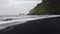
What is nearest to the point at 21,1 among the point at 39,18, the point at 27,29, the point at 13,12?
the point at 13,12

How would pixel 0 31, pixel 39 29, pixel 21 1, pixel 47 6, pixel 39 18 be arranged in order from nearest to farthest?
pixel 0 31
pixel 39 29
pixel 39 18
pixel 21 1
pixel 47 6

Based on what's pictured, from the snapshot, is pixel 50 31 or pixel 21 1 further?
pixel 21 1

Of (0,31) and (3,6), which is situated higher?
(3,6)

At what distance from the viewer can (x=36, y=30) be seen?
1025 millimetres

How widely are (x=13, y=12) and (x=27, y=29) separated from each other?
335 millimetres

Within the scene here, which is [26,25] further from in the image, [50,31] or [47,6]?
[47,6]

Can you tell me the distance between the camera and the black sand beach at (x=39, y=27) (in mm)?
976

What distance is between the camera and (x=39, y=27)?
107 centimetres

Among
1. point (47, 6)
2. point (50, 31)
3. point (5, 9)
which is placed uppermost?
point (5, 9)

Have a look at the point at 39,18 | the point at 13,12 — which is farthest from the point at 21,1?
the point at 39,18

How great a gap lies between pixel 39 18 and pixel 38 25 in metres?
0.10

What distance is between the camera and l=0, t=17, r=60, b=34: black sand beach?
0.98 m

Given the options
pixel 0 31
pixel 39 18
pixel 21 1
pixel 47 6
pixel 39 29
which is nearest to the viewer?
pixel 0 31

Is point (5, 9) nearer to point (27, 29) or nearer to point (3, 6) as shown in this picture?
point (3, 6)
